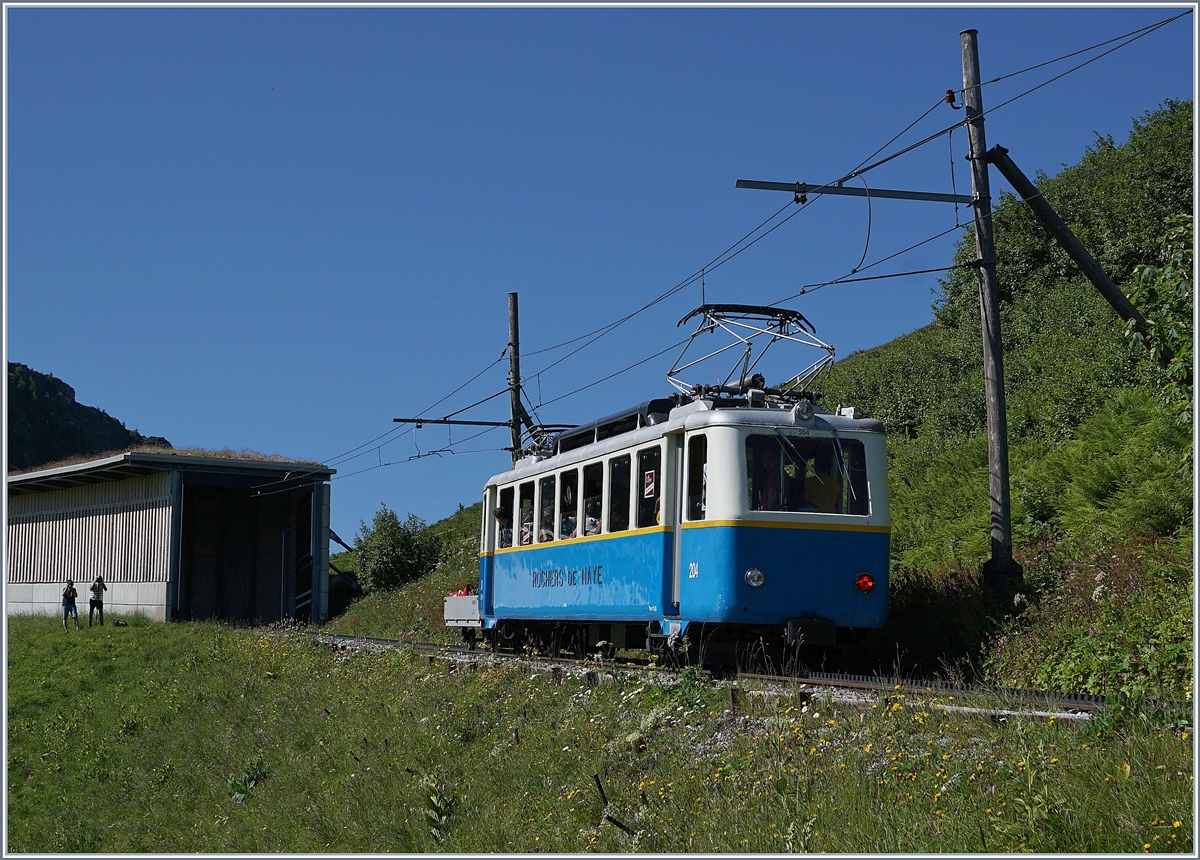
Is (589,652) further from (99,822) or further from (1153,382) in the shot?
(1153,382)

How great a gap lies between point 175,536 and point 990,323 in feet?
102

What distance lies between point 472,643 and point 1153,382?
42.5ft

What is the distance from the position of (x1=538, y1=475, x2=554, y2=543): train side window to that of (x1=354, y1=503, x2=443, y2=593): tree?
72.1 ft

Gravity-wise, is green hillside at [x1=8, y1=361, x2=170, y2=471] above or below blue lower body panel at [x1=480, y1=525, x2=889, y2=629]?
above

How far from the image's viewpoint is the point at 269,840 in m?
12.5

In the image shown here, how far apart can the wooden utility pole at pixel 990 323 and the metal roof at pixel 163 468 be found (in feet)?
97.7

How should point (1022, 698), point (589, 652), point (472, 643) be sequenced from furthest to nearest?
point (472, 643) < point (589, 652) < point (1022, 698)

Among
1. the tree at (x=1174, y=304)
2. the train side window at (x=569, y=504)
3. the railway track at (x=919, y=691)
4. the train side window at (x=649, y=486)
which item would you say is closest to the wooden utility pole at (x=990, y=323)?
the tree at (x=1174, y=304)

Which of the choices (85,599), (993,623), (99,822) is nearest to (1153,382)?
(993,623)

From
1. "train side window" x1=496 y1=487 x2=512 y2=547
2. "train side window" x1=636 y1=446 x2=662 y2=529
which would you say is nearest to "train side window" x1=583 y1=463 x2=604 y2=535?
"train side window" x1=636 y1=446 x2=662 y2=529

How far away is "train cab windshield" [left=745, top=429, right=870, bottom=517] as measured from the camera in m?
12.6

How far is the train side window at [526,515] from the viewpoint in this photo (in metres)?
17.5

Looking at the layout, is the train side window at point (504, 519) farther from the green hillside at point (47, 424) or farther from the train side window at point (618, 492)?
the green hillside at point (47, 424)

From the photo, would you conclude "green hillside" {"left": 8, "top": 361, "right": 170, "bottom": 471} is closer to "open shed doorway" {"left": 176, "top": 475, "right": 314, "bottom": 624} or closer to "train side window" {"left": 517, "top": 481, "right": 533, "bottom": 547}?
"open shed doorway" {"left": 176, "top": 475, "right": 314, "bottom": 624}
